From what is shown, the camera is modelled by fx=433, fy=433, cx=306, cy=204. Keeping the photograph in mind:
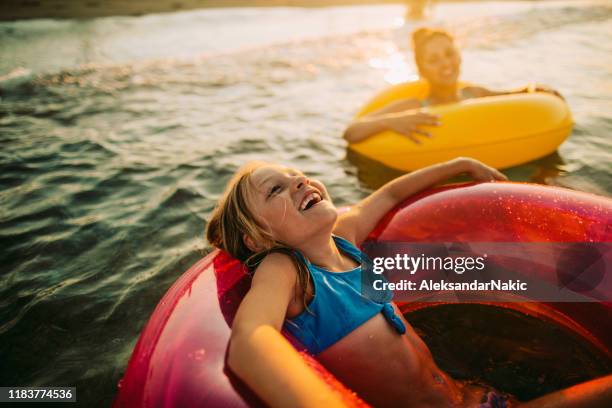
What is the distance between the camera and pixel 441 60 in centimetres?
364

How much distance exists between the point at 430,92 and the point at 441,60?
1.01 feet

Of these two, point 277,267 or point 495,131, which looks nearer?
point 277,267

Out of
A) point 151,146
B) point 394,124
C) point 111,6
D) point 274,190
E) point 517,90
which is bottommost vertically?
point 151,146

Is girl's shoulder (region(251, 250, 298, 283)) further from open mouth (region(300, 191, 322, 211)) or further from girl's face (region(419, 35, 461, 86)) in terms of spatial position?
girl's face (region(419, 35, 461, 86))

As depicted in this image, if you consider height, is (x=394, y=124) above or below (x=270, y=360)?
above

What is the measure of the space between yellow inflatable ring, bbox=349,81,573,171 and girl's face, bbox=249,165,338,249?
6.41ft

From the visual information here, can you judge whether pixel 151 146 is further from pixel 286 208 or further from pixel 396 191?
pixel 286 208

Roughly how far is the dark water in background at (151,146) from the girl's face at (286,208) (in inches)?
47.8

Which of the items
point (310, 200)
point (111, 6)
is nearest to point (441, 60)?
point (310, 200)

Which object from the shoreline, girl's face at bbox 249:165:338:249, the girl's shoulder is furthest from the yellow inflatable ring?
the shoreline

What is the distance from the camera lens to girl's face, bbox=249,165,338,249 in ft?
5.13

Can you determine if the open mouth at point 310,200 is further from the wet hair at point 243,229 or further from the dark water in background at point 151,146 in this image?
the dark water in background at point 151,146

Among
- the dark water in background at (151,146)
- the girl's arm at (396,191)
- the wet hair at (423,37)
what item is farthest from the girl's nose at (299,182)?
the wet hair at (423,37)

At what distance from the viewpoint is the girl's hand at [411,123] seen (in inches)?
129
